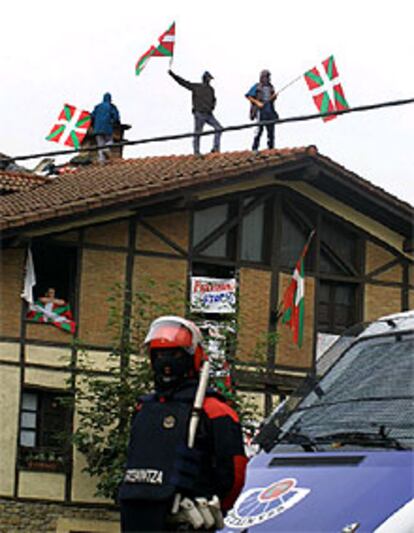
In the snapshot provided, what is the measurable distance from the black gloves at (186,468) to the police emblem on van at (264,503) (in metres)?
0.30

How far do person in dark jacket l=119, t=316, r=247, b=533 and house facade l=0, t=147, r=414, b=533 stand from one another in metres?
18.9

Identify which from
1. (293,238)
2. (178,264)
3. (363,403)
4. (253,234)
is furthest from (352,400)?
(293,238)

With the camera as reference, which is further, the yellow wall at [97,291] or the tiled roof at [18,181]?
the tiled roof at [18,181]

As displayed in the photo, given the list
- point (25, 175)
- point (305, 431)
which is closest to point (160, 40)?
point (25, 175)

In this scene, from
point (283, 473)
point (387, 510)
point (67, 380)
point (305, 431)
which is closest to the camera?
point (387, 510)

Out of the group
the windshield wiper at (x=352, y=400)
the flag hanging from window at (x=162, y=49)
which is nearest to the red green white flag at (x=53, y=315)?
the flag hanging from window at (x=162, y=49)

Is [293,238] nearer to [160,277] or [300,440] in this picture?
[160,277]

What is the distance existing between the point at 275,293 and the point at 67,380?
4580 millimetres

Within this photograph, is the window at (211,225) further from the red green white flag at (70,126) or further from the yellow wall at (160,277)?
the red green white flag at (70,126)

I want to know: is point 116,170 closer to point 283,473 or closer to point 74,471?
point 74,471

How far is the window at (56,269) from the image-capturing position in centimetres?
2666

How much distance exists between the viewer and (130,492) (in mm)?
6418

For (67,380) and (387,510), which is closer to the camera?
(387,510)

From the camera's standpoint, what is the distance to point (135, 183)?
1080 inches
